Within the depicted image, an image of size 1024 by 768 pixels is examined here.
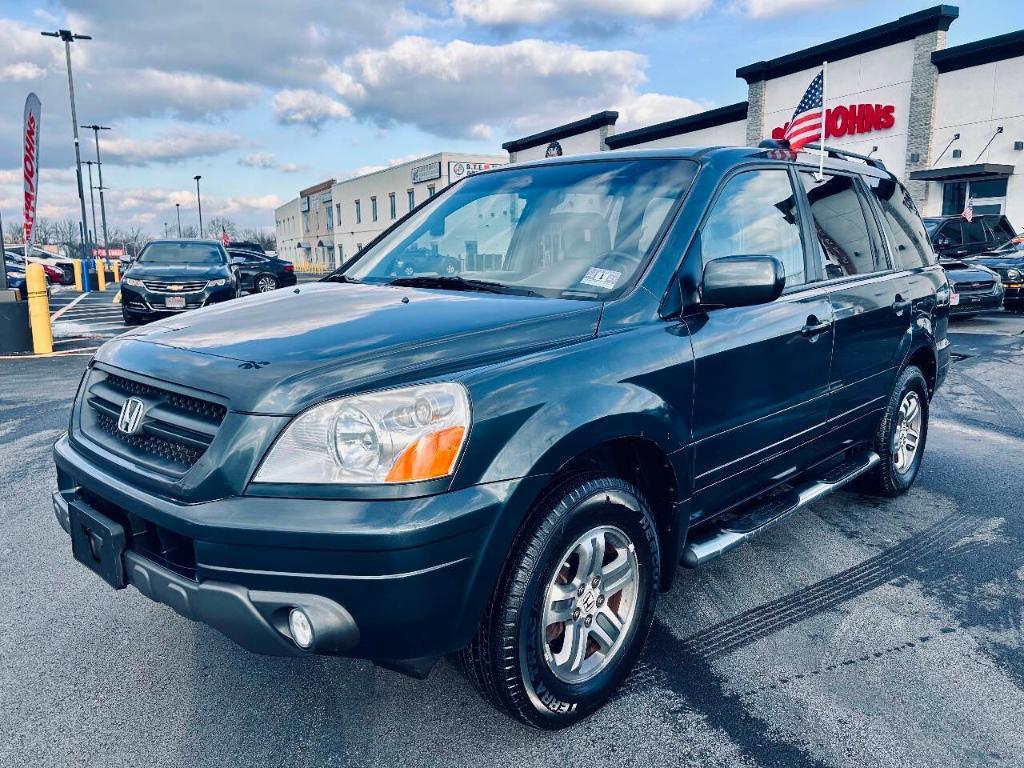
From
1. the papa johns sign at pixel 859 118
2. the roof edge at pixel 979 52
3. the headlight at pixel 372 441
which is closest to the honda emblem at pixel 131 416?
the headlight at pixel 372 441

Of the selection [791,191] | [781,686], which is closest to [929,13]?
[791,191]

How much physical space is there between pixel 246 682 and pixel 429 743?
29.3 inches

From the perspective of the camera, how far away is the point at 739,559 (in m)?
3.81

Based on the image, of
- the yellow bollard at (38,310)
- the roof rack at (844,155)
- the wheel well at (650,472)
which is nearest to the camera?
the wheel well at (650,472)

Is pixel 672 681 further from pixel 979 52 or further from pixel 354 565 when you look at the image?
pixel 979 52

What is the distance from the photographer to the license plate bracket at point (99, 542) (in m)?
2.32

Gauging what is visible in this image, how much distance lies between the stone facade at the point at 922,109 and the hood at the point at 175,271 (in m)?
18.3

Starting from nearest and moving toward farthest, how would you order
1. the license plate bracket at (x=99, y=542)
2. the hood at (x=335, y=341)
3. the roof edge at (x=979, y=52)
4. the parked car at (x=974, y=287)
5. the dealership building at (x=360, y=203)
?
the hood at (x=335, y=341) < the license plate bracket at (x=99, y=542) < the parked car at (x=974, y=287) < the roof edge at (x=979, y=52) < the dealership building at (x=360, y=203)

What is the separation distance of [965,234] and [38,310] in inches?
635

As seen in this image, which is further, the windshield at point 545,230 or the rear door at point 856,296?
the rear door at point 856,296

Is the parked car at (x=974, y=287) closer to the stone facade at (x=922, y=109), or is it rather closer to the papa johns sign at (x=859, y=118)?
the stone facade at (x=922, y=109)

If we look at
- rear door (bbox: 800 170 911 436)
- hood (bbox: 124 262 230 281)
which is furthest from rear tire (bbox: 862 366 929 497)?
hood (bbox: 124 262 230 281)

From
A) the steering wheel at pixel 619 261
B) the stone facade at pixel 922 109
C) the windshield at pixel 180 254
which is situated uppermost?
the stone facade at pixel 922 109

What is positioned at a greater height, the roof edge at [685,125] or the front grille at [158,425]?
the roof edge at [685,125]
